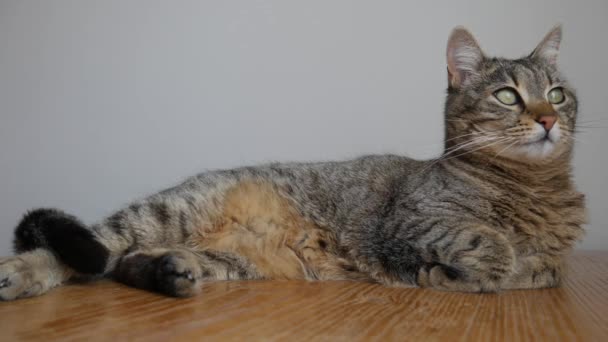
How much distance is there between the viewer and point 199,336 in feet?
2.97

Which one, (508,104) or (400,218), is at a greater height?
(508,104)

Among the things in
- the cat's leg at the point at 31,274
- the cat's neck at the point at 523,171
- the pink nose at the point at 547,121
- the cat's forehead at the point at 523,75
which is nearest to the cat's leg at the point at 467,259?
the cat's neck at the point at 523,171

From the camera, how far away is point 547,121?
1.49 m

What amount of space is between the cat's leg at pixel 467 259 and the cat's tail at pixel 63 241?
88 centimetres

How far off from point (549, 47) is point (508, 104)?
34 cm

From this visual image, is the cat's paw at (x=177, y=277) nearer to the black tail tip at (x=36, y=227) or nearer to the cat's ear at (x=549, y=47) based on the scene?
the black tail tip at (x=36, y=227)

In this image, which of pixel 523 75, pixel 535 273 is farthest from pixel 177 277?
pixel 523 75

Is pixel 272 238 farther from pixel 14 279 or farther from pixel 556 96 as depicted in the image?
pixel 556 96

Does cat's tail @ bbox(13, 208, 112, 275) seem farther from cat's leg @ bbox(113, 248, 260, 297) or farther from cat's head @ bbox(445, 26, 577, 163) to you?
cat's head @ bbox(445, 26, 577, 163)

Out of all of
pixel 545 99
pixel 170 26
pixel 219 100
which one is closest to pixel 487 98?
pixel 545 99

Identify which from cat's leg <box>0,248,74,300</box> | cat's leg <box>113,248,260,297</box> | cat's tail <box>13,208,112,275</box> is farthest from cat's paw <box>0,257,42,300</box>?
cat's leg <box>113,248,260,297</box>

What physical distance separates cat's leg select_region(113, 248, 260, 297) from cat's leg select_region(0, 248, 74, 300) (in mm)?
166

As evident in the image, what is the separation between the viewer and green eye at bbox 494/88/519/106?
163 cm

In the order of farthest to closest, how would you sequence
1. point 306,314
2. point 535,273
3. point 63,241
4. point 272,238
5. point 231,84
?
point 231,84 → point 272,238 → point 535,273 → point 63,241 → point 306,314
